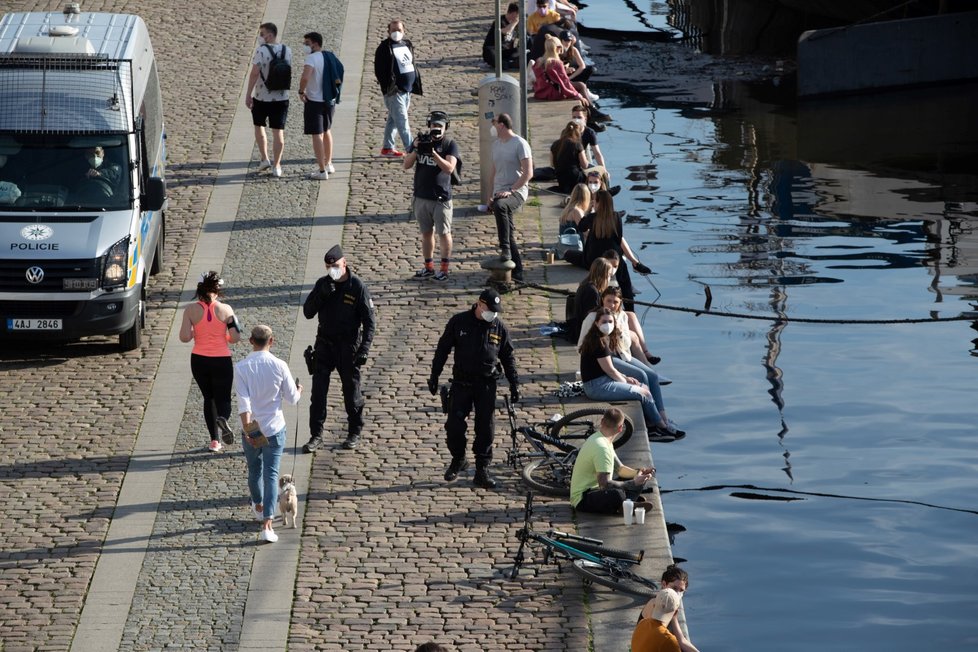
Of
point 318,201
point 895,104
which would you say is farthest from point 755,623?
point 895,104

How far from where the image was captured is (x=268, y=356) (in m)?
12.5

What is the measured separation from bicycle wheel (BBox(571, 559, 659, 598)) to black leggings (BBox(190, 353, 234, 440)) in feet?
12.6

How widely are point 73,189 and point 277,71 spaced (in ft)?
14.6

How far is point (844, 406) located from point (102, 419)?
25.7 ft

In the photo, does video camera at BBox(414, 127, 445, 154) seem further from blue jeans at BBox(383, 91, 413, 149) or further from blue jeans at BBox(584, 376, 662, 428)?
blue jeans at BBox(383, 91, 413, 149)

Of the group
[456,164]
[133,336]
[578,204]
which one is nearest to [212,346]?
[133,336]

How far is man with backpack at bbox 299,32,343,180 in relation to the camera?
20625 millimetres

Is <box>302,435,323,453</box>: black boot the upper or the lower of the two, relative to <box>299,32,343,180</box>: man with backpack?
lower

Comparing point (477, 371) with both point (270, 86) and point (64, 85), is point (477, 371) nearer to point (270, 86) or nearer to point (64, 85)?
point (64, 85)

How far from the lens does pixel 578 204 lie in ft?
62.1

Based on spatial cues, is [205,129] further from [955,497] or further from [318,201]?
[955,497]

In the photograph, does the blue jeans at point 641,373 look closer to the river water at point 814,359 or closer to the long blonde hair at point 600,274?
the river water at point 814,359

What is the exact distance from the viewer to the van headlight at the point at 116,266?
16.1 meters

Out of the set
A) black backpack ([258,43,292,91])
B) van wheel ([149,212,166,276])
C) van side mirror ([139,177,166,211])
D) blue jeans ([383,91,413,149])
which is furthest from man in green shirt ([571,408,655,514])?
blue jeans ([383,91,413,149])
